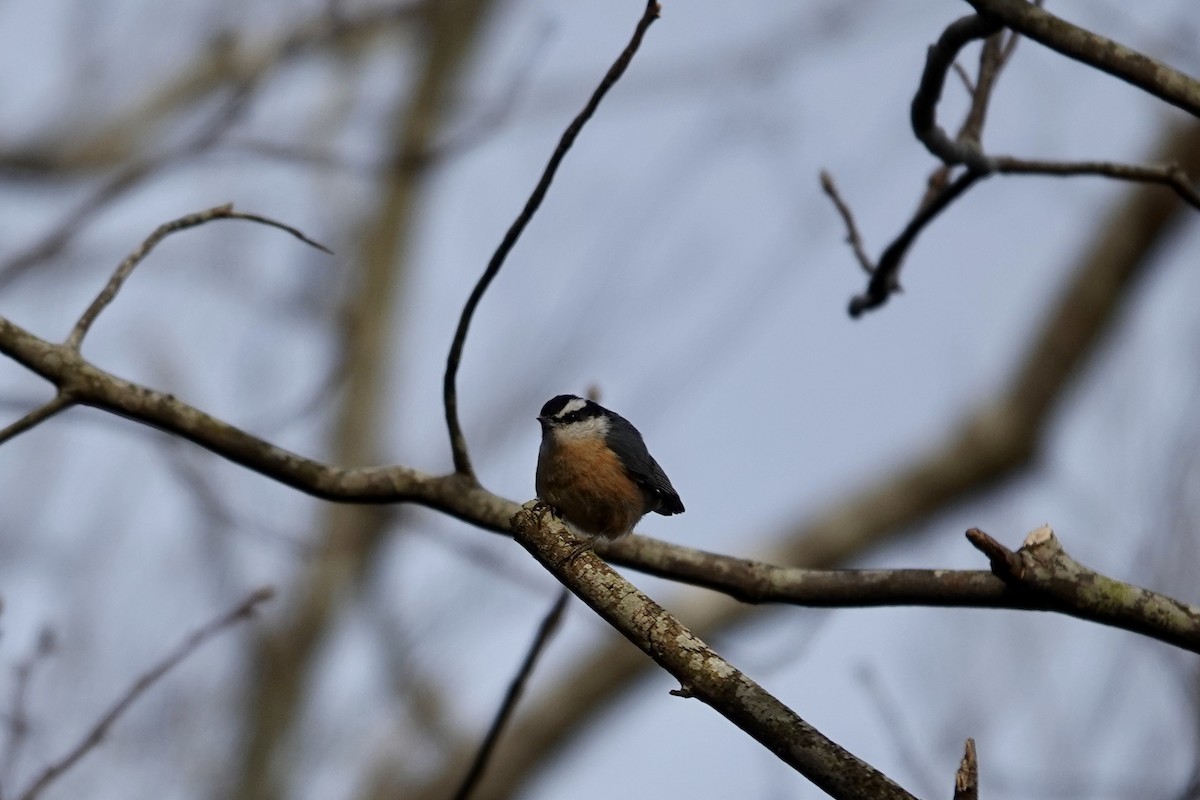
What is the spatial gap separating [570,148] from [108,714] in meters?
1.59

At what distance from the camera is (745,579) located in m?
3.18

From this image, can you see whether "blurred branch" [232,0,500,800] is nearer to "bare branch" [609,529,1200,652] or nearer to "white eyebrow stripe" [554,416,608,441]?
"white eyebrow stripe" [554,416,608,441]

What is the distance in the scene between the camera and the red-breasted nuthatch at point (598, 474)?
3811 mm

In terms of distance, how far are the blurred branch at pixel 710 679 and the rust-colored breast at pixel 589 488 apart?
1.18 meters

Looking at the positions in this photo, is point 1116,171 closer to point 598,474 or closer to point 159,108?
point 598,474

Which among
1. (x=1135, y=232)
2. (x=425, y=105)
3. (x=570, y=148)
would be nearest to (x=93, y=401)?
(x=570, y=148)

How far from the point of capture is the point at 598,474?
394cm

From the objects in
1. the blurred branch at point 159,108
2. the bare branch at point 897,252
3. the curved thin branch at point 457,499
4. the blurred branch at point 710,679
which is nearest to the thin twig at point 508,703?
the curved thin branch at point 457,499

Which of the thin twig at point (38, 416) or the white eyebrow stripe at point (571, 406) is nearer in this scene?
the thin twig at point (38, 416)

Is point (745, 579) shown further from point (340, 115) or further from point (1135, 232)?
point (340, 115)

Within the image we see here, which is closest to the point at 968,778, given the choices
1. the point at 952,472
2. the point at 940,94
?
the point at 940,94

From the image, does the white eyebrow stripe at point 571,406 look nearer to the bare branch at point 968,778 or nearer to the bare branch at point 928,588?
the bare branch at point 928,588

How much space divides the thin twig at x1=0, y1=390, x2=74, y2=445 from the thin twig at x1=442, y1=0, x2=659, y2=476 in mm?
905

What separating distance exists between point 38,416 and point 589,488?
1.61 meters
